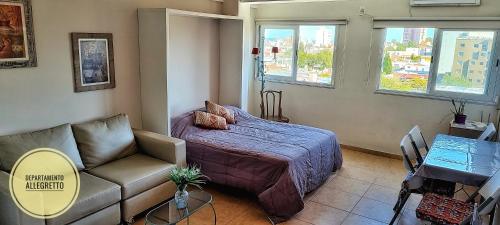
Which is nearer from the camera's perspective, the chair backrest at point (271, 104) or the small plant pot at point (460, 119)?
the small plant pot at point (460, 119)

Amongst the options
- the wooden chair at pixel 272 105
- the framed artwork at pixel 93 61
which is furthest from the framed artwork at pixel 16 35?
the wooden chair at pixel 272 105

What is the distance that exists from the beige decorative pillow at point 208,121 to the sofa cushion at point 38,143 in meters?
1.47

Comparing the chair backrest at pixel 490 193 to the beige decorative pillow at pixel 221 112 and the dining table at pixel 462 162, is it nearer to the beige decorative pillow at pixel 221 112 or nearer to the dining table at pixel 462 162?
the dining table at pixel 462 162

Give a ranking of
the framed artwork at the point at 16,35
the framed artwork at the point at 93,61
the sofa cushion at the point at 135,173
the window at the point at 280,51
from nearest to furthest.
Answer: the framed artwork at the point at 16,35 → the sofa cushion at the point at 135,173 → the framed artwork at the point at 93,61 → the window at the point at 280,51

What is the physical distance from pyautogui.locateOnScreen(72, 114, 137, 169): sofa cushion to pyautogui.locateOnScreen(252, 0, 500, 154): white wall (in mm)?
2878

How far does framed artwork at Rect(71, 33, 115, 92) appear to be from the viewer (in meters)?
3.29

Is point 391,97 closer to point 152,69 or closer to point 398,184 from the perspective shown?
point 398,184

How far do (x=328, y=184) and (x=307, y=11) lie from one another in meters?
2.60

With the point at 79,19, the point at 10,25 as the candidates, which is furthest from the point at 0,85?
the point at 79,19

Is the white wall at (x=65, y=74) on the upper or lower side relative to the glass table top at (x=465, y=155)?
upper

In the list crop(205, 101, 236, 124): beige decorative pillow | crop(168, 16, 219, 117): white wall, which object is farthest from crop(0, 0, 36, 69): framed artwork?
crop(205, 101, 236, 124): beige decorative pillow

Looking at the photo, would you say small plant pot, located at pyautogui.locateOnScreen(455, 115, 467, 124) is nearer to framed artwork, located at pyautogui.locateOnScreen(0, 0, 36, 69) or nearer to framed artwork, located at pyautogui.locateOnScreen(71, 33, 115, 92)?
framed artwork, located at pyautogui.locateOnScreen(71, 33, 115, 92)

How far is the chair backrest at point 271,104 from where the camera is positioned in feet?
18.5

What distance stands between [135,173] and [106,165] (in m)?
0.35
